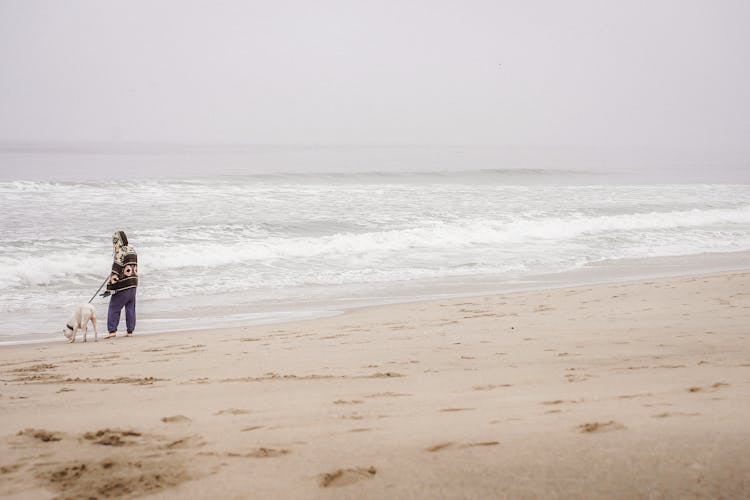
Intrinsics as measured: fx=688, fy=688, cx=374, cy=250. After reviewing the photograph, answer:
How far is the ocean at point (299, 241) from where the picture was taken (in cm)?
1148

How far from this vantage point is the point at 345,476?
295cm

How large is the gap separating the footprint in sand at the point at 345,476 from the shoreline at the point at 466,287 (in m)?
6.50

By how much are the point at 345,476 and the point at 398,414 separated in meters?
1.09

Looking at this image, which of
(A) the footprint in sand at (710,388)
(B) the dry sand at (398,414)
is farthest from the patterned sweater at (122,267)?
(A) the footprint in sand at (710,388)

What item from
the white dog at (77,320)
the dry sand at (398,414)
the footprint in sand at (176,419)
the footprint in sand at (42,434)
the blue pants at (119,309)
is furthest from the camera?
the blue pants at (119,309)

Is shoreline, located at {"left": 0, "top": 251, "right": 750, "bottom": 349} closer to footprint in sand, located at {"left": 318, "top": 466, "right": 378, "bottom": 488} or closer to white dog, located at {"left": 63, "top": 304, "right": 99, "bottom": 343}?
white dog, located at {"left": 63, "top": 304, "right": 99, "bottom": 343}

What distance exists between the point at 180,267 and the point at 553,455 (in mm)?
12355

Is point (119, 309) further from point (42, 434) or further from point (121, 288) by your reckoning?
point (42, 434)

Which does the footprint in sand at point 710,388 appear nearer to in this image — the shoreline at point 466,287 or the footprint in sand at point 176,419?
the footprint in sand at point 176,419

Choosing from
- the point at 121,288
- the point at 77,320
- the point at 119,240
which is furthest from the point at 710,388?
the point at 119,240

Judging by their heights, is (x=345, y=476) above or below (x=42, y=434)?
above

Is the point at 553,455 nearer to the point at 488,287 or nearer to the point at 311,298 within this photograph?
the point at 311,298

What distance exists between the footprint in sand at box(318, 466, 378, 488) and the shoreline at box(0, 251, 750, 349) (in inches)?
256

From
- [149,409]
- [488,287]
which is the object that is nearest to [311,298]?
[488,287]
